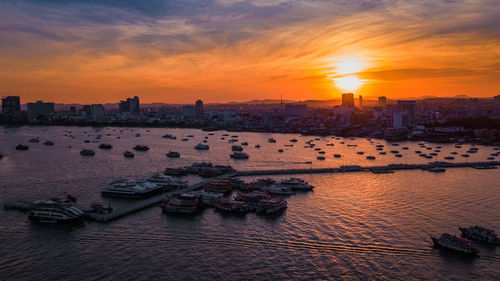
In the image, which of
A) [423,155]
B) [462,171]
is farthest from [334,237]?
[423,155]

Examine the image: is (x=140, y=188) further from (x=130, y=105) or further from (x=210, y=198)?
(x=130, y=105)

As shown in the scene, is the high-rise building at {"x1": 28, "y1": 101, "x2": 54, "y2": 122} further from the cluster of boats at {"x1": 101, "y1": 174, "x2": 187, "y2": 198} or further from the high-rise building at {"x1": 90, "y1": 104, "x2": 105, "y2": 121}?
the cluster of boats at {"x1": 101, "y1": 174, "x2": 187, "y2": 198}

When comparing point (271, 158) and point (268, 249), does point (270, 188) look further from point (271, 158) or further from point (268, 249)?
point (271, 158)

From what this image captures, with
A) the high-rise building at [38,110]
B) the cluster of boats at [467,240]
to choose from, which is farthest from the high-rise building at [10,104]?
the cluster of boats at [467,240]

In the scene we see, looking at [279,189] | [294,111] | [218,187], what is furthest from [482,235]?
[294,111]

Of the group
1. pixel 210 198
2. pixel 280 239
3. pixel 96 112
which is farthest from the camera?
pixel 96 112

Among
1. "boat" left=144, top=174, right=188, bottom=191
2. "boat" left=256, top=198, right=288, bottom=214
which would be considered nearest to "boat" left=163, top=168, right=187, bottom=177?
"boat" left=144, top=174, right=188, bottom=191
